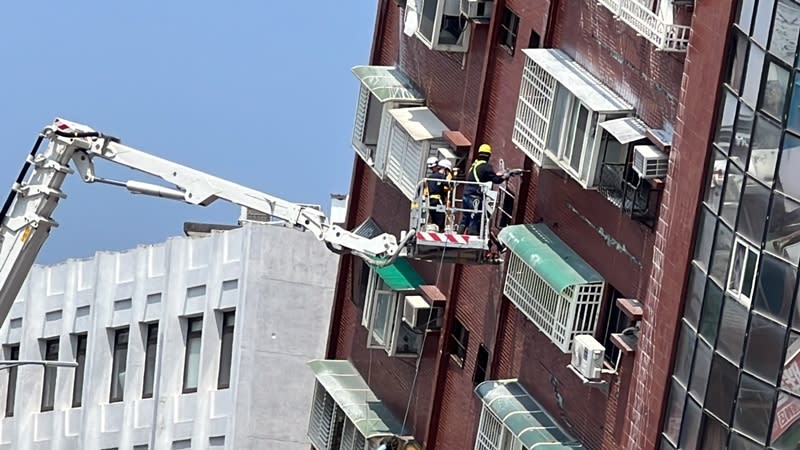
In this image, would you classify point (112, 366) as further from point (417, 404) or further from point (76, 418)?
point (417, 404)

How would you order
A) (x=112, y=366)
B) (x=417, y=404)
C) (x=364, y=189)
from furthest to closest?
(x=112, y=366), (x=364, y=189), (x=417, y=404)

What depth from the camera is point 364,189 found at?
195 ft

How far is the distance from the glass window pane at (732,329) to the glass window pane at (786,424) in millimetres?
1091

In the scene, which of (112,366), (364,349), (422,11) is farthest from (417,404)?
(112,366)

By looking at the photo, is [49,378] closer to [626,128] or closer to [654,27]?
[626,128]

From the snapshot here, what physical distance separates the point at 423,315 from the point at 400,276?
147 centimetres

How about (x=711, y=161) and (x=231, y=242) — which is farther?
(x=231, y=242)

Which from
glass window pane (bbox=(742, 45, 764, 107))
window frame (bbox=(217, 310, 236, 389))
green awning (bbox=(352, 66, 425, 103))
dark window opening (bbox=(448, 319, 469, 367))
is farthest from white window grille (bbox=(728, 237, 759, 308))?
window frame (bbox=(217, 310, 236, 389))

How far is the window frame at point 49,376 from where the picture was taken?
68950 millimetres

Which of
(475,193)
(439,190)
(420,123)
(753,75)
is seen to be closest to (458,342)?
(420,123)

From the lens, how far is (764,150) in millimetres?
41562

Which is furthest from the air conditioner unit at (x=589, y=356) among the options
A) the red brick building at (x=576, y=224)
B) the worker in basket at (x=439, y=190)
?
the worker in basket at (x=439, y=190)

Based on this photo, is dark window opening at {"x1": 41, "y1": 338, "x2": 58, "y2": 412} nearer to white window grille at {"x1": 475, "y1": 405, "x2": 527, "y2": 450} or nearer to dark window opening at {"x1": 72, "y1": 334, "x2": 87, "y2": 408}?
dark window opening at {"x1": 72, "y1": 334, "x2": 87, "y2": 408}

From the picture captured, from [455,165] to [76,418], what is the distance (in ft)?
60.4
